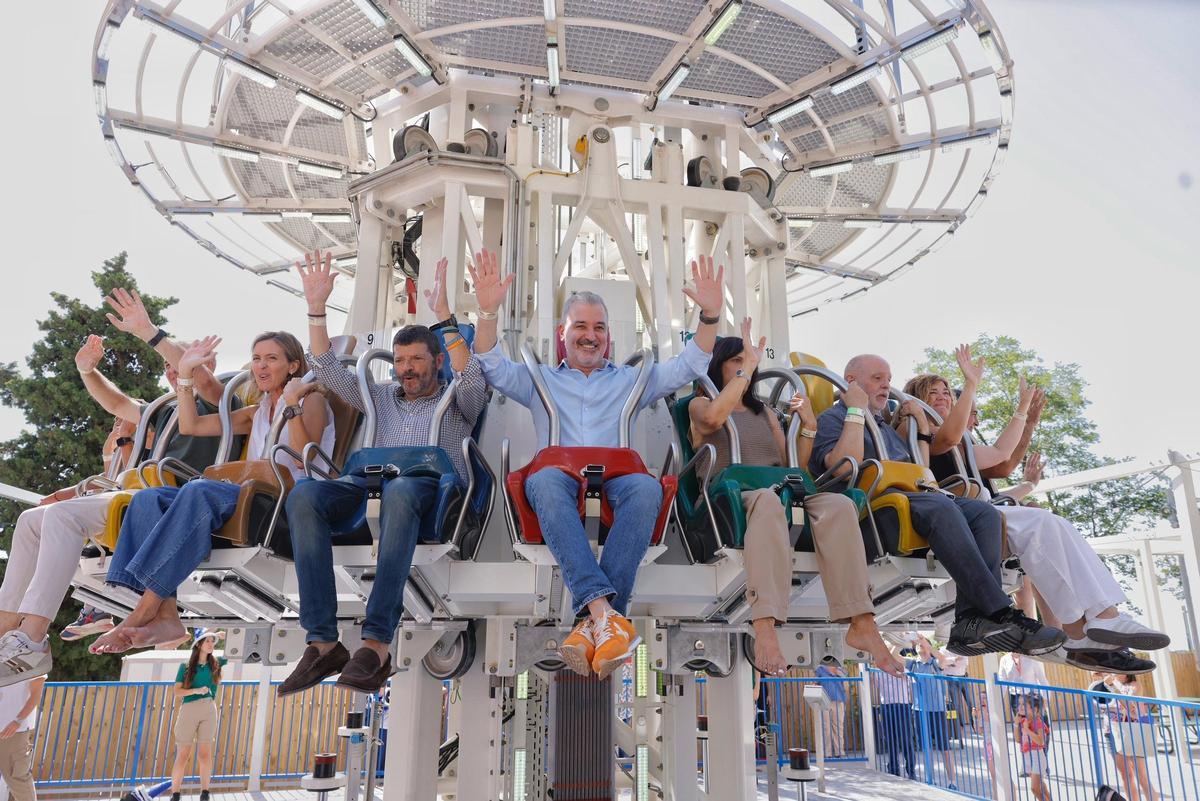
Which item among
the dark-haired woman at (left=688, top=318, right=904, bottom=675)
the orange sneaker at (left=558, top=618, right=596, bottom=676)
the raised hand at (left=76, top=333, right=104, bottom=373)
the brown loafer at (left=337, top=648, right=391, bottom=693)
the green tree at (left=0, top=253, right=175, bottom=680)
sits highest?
the green tree at (left=0, top=253, right=175, bottom=680)

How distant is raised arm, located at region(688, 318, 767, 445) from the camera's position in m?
3.94

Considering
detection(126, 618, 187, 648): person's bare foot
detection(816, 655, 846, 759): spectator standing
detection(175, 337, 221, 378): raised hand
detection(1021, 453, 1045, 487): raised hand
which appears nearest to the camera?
detection(126, 618, 187, 648): person's bare foot

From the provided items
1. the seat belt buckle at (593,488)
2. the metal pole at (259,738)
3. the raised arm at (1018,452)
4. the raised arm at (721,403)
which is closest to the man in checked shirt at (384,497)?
the seat belt buckle at (593,488)

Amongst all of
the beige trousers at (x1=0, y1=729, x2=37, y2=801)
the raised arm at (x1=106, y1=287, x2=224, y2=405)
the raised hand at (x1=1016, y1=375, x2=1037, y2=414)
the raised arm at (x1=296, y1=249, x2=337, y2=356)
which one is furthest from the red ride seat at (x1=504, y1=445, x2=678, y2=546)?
the beige trousers at (x1=0, y1=729, x2=37, y2=801)

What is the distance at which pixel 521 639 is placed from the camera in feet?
16.3

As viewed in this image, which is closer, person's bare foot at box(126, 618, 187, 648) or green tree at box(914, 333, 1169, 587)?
person's bare foot at box(126, 618, 187, 648)

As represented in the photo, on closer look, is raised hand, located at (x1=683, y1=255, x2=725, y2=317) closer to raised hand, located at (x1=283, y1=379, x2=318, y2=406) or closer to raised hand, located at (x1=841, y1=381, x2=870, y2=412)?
raised hand, located at (x1=841, y1=381, x2=870, y2=412)

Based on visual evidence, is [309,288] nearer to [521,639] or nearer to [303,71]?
[521,639]

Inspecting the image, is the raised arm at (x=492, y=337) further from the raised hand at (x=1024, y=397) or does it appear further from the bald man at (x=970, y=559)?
the raised hand at (x=1024, y=397)

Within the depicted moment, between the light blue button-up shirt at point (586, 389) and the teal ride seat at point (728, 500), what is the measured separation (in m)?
0.41

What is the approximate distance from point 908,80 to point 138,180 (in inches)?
250

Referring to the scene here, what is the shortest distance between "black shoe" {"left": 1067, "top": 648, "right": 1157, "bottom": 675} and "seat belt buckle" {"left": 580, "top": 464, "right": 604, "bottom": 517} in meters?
2.19

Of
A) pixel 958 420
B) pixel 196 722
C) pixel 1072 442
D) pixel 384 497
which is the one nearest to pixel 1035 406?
pixel 958 420

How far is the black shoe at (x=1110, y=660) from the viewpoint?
11.8 ft
